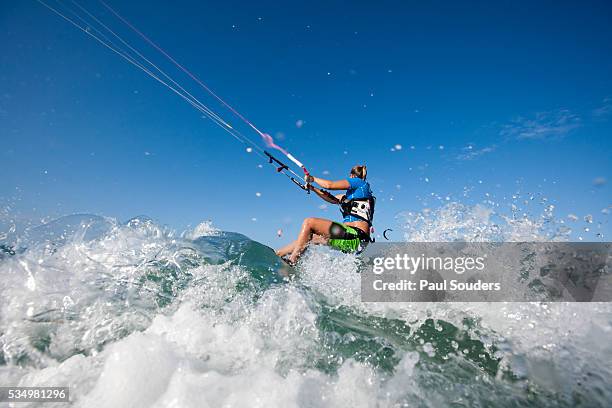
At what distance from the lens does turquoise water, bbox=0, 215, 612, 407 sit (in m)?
2.45

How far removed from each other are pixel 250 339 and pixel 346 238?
3875 millimetres

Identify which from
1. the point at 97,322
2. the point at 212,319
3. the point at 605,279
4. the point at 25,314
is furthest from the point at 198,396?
the point at 605,279

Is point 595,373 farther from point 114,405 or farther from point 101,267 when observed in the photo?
point 101,267

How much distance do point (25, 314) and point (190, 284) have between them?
177cm

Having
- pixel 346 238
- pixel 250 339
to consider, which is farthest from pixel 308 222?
pixel 250 339

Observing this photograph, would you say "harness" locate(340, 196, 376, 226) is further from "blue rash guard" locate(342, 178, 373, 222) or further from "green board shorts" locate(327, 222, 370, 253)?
"green board shorts" locate(327, 222, 370, 253)

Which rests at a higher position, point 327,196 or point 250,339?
point 327,196

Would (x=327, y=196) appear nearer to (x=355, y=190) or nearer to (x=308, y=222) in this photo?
(x=355, y=190)

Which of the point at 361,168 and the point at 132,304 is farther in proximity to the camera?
the point at 361,168

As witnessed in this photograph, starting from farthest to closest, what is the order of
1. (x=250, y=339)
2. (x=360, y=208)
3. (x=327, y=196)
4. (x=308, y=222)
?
(x=327, y=196) → (x=360, y=208) → (x=308, y=222) → (x=250, y=339)

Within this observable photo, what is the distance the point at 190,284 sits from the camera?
4.44 metres

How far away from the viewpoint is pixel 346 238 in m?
6.80

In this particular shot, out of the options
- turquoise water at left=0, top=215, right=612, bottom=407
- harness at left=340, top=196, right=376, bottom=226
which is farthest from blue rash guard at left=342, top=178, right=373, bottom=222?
turquoise water at left=0, top=215, right=612, bottom=407

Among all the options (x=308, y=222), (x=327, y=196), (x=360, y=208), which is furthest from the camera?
(x=327, y=196)
